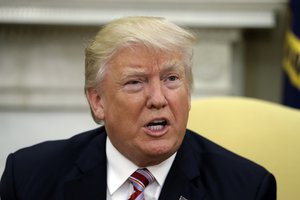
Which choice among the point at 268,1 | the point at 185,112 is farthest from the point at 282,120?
the point at 268,1

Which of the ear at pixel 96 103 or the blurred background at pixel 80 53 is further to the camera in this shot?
the blurred background at pixel 80 53

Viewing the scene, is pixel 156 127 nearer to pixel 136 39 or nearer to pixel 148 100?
pixel 148 100

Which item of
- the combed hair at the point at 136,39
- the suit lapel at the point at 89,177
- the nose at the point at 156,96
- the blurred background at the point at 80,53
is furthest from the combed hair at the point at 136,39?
the blurred background at the point at 80,53

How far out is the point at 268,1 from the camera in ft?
12.2

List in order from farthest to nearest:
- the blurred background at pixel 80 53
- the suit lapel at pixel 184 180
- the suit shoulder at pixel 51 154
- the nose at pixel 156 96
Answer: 1. the blurred background at pixel 80 53
2. the suit shoulder at pixel 51 154
3. the suit lapel at pixel 184 180
4. the nose at pixel 156 96

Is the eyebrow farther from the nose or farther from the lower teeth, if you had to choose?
the lower teeth

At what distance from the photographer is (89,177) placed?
1.93m

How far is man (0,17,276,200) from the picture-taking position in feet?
5.79

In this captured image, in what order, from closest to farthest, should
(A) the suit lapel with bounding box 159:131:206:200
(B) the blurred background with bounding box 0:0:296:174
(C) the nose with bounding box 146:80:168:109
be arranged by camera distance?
(C) the nose with bounding box 146:80:168:109
(A) the suit lapel with bounding box 159:131:206:200
(B) the blurred background with bounding box 0:0:296:174

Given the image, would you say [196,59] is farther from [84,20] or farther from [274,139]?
[274,139]

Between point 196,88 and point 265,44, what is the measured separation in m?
0.59

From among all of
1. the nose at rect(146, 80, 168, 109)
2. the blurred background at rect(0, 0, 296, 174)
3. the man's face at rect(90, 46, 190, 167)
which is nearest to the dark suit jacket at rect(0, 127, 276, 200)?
the man's face at rect(90, 46, 190, 167)

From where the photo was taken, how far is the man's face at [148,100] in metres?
1.76

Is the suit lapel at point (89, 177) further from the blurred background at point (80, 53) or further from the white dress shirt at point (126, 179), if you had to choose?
the blurred background at point (80, 53)
